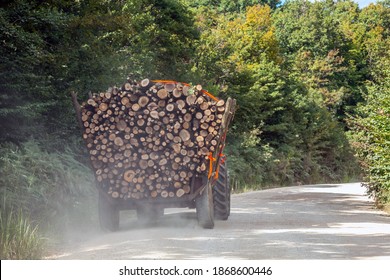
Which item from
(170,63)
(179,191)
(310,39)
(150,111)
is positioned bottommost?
(179,191)

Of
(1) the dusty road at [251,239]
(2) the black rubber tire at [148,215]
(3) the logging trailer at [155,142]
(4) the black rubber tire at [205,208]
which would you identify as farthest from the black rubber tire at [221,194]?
(3) the logging trailer at [155,142]

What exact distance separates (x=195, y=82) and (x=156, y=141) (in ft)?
71.9

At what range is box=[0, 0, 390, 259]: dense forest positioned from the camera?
13.0 m

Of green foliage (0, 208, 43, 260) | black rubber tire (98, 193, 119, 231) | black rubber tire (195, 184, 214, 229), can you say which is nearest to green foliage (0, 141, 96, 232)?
black rubber tire (98, 193, 119, 231)

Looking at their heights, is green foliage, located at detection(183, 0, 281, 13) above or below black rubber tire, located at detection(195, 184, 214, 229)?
above

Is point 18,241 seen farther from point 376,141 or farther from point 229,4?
point 229,4

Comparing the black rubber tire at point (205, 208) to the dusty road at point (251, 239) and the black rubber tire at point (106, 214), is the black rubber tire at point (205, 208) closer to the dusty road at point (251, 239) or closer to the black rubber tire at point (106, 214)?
the dusty road at point (251, 239)

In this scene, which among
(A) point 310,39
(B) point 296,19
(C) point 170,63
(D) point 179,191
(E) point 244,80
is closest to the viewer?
(D) point 179,191

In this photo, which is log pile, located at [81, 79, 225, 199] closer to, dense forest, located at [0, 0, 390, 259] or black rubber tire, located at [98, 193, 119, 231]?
black rubber tire, located at [98, 193, 119, 231]

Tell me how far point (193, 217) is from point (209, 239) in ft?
13.3

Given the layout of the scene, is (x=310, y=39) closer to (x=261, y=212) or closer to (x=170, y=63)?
(x=170, y=63)

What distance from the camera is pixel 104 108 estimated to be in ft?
41.8

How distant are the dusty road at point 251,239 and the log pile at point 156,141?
89cm
